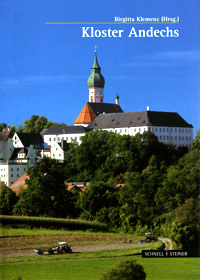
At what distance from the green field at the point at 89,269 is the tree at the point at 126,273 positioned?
3.07 feet

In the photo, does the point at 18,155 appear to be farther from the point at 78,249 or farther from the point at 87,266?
the point at 87,266

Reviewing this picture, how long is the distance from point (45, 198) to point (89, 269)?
1264cm

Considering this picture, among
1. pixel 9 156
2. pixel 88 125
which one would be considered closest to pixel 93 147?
pixel 9 156

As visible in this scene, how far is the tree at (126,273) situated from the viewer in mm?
10172

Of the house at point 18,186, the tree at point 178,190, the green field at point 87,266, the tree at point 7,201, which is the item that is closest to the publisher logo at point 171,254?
the green field at point 87,266

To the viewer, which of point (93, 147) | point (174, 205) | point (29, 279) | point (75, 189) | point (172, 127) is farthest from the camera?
point (172, 127)

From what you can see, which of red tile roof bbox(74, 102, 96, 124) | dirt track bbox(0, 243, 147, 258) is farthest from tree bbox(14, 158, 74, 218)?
red tile roof bbox(74, 102, 96, 124)

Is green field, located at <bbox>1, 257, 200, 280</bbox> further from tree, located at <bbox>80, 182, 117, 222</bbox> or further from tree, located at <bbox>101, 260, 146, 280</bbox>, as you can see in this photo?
tree, located at <bbox>80, 182, 117, 222</bbox>

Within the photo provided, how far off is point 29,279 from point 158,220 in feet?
27.9

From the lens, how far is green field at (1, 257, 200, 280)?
36.7 ft

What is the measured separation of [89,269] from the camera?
1170cm

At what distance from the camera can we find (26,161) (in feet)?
133

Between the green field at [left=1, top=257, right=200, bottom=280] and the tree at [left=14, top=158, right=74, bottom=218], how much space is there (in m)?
11.2

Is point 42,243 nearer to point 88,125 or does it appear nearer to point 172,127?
point 172,127
